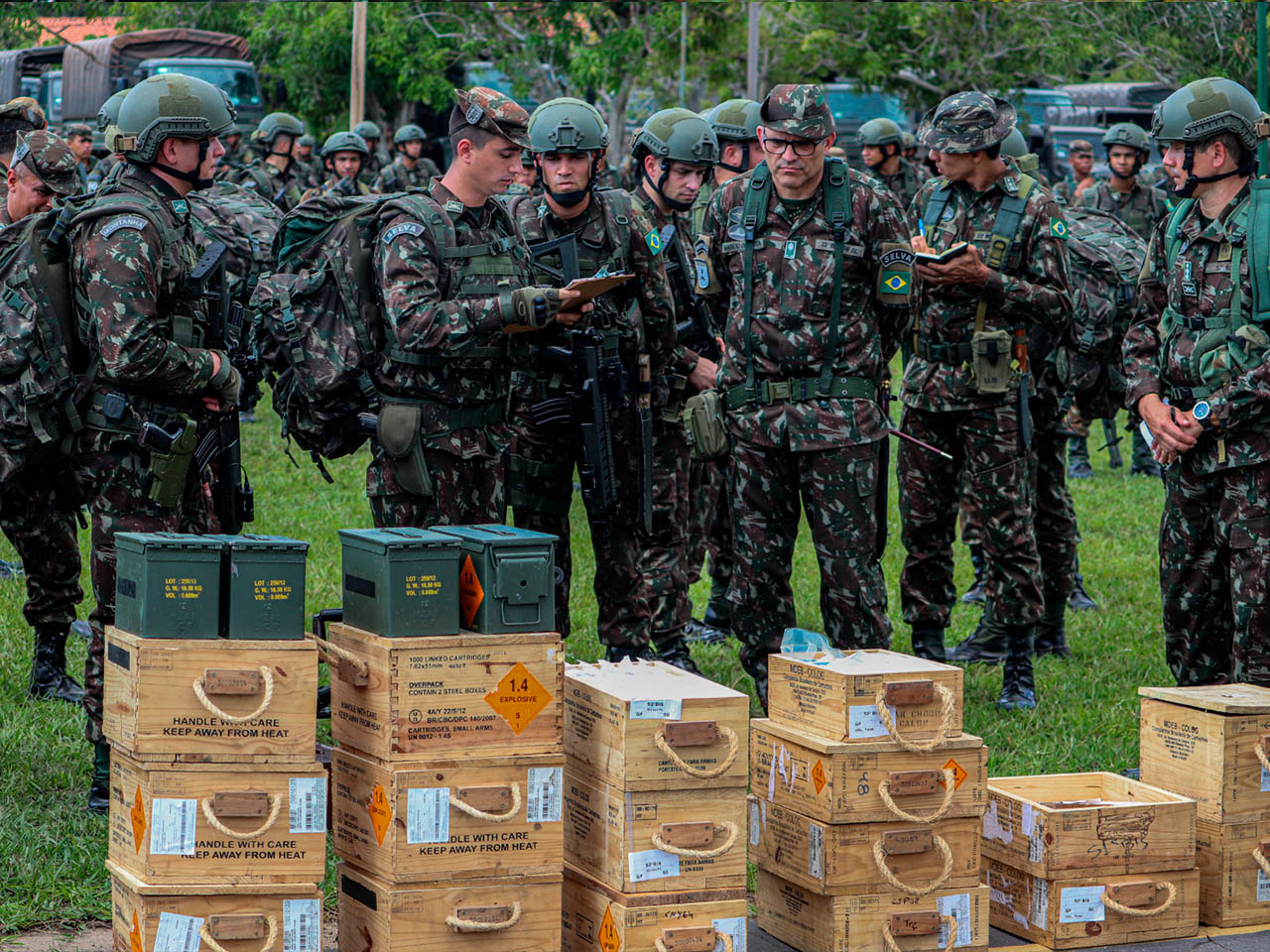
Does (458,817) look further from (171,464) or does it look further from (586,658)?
(586,658)

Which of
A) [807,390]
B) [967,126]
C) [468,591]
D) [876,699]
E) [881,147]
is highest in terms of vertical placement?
[881,147]

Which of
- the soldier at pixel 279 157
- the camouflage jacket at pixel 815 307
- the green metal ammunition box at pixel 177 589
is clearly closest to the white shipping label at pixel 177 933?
the green metal ammunition box at pixel 177 589

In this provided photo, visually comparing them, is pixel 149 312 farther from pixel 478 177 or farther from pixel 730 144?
pixel 730 144

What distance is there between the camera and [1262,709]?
505 centimetres

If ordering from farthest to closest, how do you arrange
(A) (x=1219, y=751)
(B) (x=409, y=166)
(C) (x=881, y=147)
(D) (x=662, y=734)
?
(B) (x=409, y=166) → (C) (x=881, y=147) → (A) (x=1219, y=751) → (D) (x=662, y=734)

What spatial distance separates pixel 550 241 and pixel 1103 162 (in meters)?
23.2

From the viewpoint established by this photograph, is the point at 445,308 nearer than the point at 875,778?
No

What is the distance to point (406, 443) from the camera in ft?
18.6

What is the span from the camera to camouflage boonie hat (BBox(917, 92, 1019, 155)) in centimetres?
695

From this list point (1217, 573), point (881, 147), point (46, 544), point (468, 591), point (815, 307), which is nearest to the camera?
point (468, 591)

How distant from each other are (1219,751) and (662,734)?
1.91 meters

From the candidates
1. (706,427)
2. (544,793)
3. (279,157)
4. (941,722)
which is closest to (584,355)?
(706,427)

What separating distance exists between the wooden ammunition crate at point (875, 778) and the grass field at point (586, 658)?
64.7 inches

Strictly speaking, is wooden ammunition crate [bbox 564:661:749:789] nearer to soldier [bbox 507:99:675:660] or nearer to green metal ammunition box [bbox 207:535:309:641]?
green metal ammunition box [bbox 207:535:309:641]
